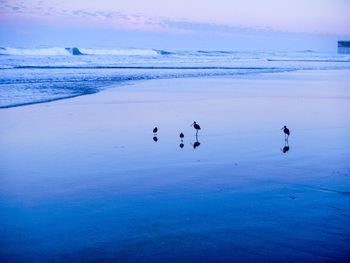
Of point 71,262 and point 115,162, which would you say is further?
point 115,162

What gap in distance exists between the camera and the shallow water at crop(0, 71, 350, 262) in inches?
166

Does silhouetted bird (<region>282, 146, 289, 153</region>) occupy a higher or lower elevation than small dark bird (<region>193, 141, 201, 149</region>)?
higher

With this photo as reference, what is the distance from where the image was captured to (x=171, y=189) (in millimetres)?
5984

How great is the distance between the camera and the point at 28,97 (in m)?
16.4

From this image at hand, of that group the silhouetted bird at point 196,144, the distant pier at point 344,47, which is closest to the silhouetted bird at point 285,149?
the silhouetted bird at point 196,144

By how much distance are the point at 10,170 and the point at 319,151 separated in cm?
526

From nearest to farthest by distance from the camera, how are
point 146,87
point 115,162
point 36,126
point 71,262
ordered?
point 71,262 < point 115,162 < point 36,126 < point 146,87

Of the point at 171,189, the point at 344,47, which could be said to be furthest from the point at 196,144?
the point at 344,47

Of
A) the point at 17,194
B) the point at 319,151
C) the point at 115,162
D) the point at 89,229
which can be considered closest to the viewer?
the point at 89,229

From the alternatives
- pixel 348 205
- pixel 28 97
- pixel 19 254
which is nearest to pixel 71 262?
pixel 19 254

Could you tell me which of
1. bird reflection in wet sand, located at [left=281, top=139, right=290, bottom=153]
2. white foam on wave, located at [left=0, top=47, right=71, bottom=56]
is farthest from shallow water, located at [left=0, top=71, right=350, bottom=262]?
white foam on wave, located at [left=0, top=47, right=71, bottom=56]

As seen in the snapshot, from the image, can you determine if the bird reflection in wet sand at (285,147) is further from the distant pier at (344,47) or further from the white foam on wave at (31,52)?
the distant pier at (344,47)

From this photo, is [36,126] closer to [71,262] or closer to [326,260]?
[71,262]

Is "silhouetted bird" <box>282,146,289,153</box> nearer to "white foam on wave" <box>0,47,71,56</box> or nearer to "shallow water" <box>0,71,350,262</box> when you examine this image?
"shallow water" <box>0,71,350,262</box>
